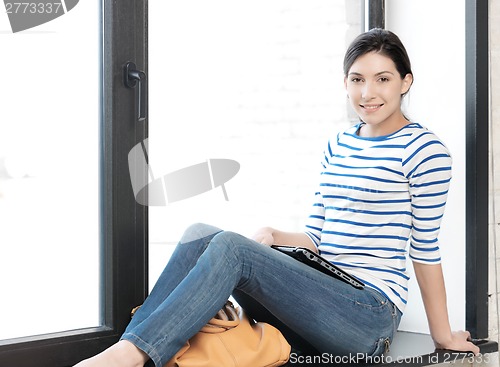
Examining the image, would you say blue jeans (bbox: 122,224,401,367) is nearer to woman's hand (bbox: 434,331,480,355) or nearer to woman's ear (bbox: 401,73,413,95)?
woman's hand (bbox: 434,331,480,355)

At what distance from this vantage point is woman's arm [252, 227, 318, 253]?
1.97 m

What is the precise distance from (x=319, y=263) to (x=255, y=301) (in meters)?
0.19

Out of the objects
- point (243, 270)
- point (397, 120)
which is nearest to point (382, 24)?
point (397, 120)

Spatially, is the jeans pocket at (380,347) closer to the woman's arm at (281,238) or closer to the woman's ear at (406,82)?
the woman's arm at (281,238)

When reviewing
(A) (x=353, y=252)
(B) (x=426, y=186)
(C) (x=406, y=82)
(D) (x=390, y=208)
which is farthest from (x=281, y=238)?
(C) (x=406, y=82)

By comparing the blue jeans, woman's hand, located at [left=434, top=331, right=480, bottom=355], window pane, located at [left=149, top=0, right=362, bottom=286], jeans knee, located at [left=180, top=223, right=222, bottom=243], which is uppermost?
window pane, located at [left=149, top=0, right=362, bottom=286]

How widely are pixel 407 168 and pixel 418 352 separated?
50 centimetres

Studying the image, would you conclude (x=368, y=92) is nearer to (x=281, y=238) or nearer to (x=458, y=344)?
(x=281, y=238)

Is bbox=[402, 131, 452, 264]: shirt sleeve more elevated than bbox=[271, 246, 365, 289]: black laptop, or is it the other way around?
bbox=[402, 131, 452, 264]: shirt sleeve

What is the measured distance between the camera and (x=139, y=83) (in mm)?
1903

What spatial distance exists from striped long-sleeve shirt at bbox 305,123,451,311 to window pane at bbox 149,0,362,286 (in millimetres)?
277

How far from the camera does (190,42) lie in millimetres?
2039

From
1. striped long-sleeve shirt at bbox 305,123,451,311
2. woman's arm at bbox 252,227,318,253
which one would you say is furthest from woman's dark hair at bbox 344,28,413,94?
woman's arm at bbox 252,227,318,253

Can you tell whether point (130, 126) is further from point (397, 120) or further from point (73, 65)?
point (397, 120)
